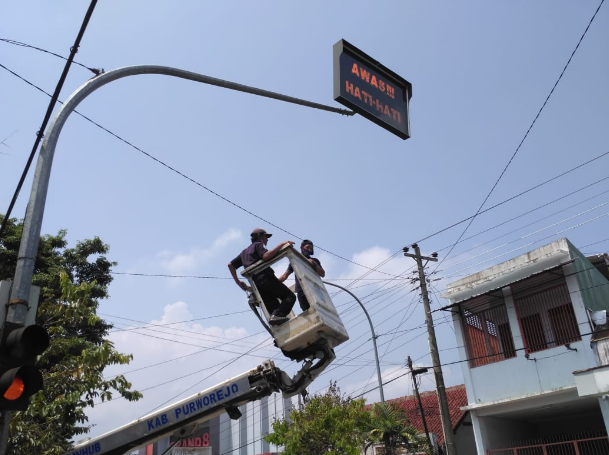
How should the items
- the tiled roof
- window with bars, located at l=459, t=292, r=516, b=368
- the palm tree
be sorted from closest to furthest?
window with bars, located at l=459, t=292, r=516, b=368 → the palm tree → the tiled roof

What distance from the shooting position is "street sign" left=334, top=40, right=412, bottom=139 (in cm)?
621

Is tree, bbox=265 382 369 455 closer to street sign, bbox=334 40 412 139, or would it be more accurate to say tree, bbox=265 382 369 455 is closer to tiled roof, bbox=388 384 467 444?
tiled roof, bbox=388 384 467 444

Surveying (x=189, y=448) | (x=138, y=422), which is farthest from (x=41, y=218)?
(x=189, y=448)

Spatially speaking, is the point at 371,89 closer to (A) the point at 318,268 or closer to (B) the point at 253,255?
(A) the point at 318,268

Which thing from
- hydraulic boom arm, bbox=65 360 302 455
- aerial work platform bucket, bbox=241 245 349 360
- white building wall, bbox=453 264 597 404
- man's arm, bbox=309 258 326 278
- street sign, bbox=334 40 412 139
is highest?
street sign, bbox=334 40 412 139

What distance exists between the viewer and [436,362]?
1911cm

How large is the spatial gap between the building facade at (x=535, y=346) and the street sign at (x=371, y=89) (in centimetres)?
1281

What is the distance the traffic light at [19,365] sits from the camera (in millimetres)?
4402

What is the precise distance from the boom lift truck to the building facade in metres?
13.2

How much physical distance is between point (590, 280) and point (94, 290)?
1661 cm

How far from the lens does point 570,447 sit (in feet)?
57.1

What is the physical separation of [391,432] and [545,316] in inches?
269

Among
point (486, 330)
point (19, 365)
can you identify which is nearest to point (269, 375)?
point (19, 365)

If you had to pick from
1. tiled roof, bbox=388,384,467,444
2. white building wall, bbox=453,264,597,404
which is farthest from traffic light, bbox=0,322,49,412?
tiled roof, bbox=388,384,467,444
